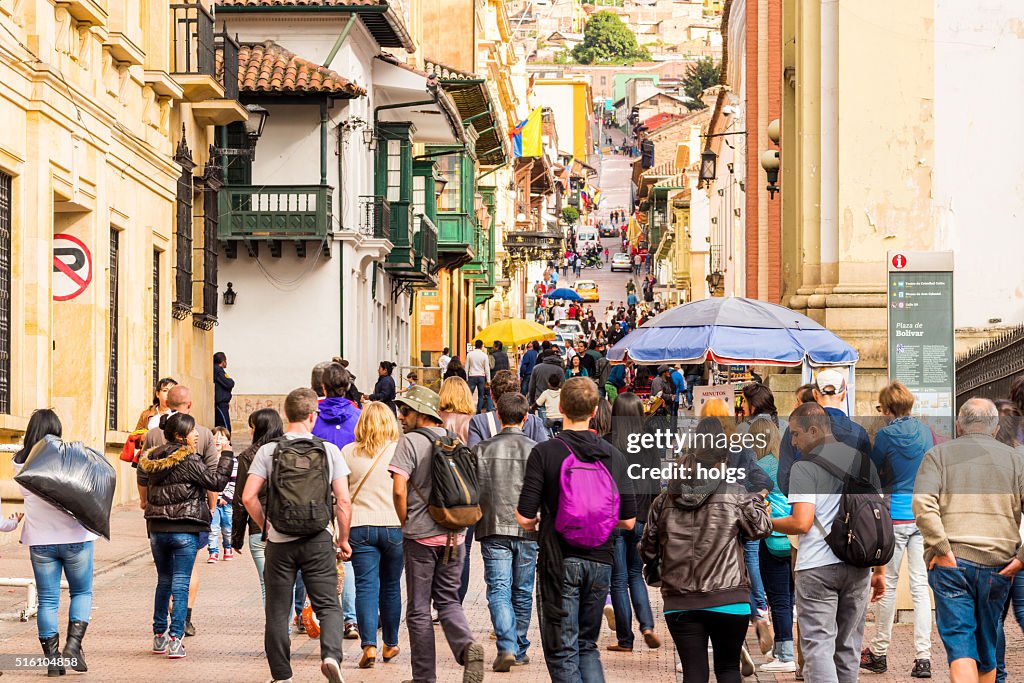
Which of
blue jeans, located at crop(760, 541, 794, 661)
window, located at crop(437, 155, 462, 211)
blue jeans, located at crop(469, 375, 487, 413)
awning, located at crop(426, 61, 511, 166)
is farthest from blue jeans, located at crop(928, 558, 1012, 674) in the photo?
window, located at crop(437, 155, 462, 211)

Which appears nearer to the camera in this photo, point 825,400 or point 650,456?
point 650,456

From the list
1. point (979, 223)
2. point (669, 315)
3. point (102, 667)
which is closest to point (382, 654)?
point (102, 667)

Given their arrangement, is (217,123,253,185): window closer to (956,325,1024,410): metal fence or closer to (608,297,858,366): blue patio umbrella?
(608,297,858,366): blue patio umbrella

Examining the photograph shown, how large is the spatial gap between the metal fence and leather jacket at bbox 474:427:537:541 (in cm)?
517

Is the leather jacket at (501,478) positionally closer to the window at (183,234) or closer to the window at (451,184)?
the window at (183,234)

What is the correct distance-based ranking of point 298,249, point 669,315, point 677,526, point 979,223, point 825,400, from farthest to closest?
point 298,249 < point 979,223 < point 669,315 < point 825,400 < point 677,526

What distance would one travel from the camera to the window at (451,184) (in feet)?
156

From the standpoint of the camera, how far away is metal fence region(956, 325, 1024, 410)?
1479 cm

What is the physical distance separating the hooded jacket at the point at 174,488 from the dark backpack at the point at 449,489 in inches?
73.0

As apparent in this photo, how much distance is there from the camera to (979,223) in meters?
18.4

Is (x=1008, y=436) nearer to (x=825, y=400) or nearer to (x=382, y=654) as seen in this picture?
(x=825, y=400)

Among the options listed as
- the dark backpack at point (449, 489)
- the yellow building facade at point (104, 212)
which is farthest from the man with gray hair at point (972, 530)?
the yellow building facade at point (104, 212)

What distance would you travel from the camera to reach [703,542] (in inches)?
307

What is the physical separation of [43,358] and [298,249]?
1548 cm
